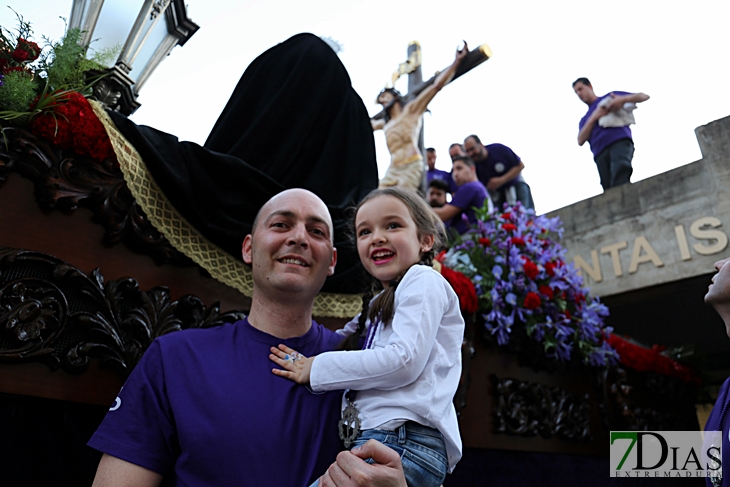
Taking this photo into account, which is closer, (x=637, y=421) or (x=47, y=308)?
(x=47, y=308)

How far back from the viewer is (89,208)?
188 centimetres

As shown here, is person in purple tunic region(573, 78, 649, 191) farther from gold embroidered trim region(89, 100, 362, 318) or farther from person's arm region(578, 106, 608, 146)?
gold embroidered trim region(89, 100, 362, 318)

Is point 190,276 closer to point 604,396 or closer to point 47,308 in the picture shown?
point 47,308

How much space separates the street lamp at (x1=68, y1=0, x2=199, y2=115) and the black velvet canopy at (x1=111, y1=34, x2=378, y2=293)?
7.1 inches

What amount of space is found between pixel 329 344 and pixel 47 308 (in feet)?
3.00

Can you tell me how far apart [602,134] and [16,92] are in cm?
710

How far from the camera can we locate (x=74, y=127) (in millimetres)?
1830

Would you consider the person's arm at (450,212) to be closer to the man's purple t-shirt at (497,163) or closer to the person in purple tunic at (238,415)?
the man's purple t-shirt at (497,163)

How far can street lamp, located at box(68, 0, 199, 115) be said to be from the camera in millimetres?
2061

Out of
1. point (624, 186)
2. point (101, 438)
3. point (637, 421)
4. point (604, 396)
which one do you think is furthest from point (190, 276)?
point (624, 186)

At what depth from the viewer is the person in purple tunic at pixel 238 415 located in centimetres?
139

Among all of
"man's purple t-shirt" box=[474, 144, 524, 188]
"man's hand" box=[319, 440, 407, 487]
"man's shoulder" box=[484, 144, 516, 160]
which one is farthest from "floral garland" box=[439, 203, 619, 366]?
"man's shoulder" box=[484, 144, 516, 160]

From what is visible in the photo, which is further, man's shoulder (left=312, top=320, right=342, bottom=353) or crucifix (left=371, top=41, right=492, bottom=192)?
crucifix (left=371, top=41, right=492, bottom=192)

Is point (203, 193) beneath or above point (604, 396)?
above
